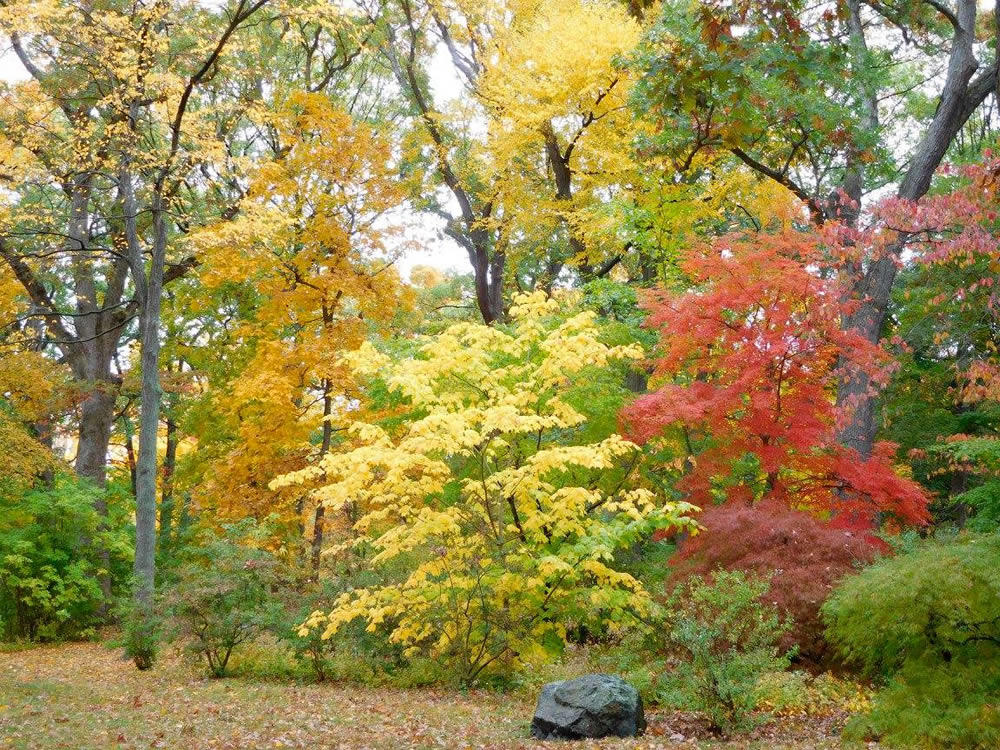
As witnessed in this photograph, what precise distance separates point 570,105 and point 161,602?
35.4ft

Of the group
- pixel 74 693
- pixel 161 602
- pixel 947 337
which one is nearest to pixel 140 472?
pixel 161 602

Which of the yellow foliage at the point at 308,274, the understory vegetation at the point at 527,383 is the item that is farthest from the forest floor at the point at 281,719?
the yellow foliage at the point at 308,274

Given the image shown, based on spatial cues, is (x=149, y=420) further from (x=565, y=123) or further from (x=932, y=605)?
(x=932, y=605)

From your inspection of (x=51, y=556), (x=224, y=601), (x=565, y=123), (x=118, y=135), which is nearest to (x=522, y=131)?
(x=565, y=123)

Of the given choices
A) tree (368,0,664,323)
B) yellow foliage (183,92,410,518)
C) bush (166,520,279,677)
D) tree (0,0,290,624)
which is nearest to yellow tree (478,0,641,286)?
tree (368,0,664,323)

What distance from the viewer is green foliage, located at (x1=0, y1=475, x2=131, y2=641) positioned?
1474cm

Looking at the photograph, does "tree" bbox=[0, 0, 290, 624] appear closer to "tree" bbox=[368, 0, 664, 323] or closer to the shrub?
the shrub

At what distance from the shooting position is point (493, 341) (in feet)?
33.7

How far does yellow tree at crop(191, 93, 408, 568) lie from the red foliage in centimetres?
552

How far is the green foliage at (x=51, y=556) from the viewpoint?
14.7 meters

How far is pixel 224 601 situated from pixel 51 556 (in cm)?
754

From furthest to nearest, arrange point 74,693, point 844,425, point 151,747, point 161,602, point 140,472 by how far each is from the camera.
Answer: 1. point 140,472
2. point 844,425
3. point 161,602
4. point 74,693
5. point 151,747

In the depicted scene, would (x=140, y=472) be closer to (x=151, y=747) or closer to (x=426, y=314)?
(x=151, y=747)

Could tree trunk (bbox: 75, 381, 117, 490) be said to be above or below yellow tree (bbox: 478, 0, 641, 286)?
below
